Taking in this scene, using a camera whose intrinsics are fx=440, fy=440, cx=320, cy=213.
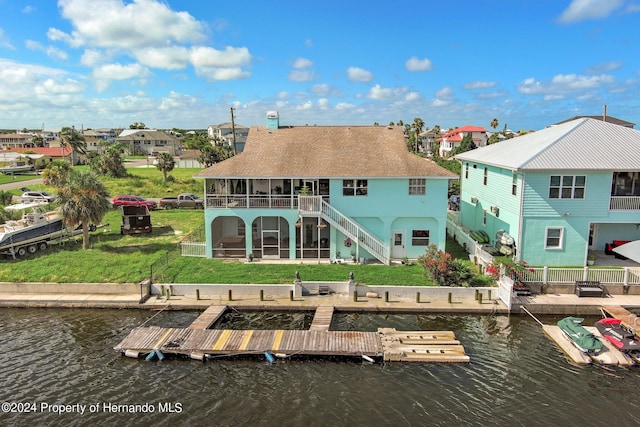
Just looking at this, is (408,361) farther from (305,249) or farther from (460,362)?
(305,249)

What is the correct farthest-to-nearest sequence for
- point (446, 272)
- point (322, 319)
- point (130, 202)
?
point (130, 202) → point (446, 272) → point (322, 319)

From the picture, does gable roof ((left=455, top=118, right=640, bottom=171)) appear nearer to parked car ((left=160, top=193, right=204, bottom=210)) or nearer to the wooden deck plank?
the wooden deck plank

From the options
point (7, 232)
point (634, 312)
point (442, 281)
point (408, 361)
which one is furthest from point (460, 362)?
point (7, 232)

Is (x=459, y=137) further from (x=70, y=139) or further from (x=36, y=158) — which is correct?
(x=36, y=158)

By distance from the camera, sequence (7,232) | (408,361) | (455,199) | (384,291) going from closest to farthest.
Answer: (408,361) → (384,291) → (7,232) → (455,199)

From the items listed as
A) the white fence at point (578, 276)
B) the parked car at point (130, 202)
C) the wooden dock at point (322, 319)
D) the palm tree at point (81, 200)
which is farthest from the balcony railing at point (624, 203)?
the parked car at point (130, 202)

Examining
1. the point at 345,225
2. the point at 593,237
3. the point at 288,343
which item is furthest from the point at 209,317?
the point at 593,237
